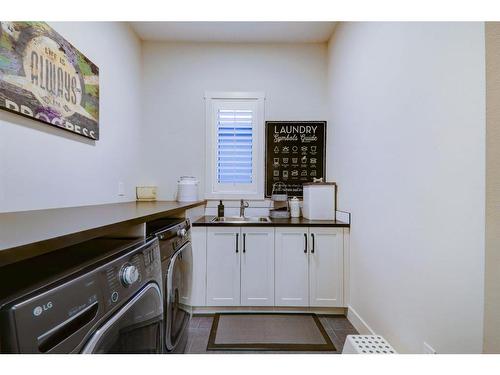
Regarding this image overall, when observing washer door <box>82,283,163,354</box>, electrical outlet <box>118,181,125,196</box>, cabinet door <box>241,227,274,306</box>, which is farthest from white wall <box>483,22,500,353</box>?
electrical outlet <box>118,181,125,196</box>

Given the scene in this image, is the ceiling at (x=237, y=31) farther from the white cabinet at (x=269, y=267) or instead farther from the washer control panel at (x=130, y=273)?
the washer control panel at (x=130, y=273)

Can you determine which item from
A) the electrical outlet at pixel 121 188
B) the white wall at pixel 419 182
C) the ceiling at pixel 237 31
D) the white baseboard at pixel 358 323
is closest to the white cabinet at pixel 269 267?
the white baseboard at pixel 358 323

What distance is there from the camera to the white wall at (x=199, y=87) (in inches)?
108

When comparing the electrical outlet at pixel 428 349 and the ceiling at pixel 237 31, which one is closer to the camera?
the electrical outlet at pixel 428 349

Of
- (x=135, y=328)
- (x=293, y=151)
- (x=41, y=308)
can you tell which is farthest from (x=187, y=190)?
(x=41, y=308)

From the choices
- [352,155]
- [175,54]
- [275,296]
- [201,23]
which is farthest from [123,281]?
[175,54]

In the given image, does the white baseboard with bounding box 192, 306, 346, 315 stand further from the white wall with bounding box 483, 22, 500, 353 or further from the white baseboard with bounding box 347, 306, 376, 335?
the white wall with bounding box 483, 22, 500, 353

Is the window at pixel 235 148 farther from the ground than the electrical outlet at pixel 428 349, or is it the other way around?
the window at pixel 235 148

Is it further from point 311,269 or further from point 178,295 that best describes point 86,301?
point 311,269

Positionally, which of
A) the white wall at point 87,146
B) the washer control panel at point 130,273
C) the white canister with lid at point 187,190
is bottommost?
the washer control panel at point 130,273

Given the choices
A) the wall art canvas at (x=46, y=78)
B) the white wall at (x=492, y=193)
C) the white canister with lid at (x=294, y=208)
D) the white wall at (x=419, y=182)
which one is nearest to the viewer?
the white wall at (x=492, y=193)

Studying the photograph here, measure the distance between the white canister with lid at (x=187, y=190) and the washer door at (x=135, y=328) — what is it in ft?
4.97

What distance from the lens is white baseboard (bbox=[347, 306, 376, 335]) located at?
1.83 m

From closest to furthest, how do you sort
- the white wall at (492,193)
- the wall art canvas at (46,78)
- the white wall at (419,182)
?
the white wall at (492,193) < the white wall at (419,182) < the wall art canvas at (46,78)
